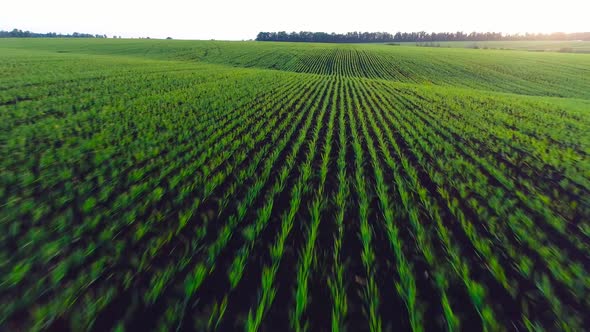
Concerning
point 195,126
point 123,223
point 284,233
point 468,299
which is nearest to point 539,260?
point 468,299

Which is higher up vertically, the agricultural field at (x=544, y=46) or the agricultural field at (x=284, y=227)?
the agricultural field at (x=544, y=46)

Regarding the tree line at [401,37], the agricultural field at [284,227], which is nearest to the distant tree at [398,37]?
the tree line at [401,37]

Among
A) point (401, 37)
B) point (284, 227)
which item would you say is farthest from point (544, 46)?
point (284, 227)

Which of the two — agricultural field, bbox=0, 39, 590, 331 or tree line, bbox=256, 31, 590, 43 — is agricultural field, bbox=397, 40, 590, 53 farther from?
agricultural field, bbox=0, 39, 590, 331

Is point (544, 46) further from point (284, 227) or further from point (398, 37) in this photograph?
point (284, 227)

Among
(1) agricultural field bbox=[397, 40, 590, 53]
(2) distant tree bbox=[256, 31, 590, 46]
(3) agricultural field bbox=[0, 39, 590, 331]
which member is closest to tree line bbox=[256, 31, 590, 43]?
(2) distant tree bbox=[256, 31, 590, 46]

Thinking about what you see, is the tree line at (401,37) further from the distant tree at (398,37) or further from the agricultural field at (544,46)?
the agricultural field at (544,46)

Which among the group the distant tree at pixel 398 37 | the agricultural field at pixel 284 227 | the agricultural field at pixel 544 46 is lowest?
the agricultural field at pixel 284 227
